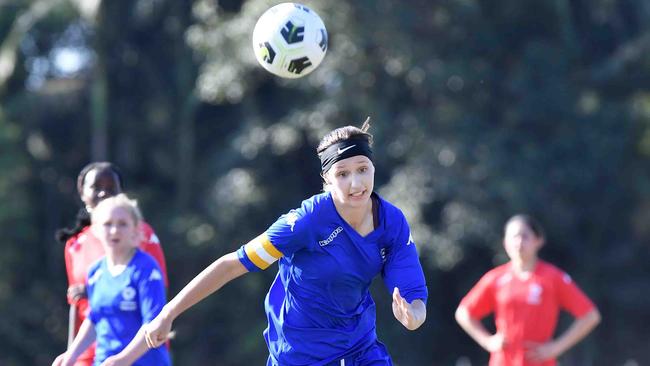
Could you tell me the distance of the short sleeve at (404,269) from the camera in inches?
193

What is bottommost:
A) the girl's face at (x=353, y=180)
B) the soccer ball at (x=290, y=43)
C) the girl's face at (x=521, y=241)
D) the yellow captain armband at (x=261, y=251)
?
the yellow captain armband at (x=261, y=251)

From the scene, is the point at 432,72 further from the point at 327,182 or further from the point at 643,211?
the point at 327,182

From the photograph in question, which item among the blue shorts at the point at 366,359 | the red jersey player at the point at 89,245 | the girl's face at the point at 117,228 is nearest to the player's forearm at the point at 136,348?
the blue shorts at the point at 366,359

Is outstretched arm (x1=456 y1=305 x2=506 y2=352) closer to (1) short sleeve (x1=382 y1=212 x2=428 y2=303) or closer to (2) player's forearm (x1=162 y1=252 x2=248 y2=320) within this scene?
(1) short sleeve (x1=382 y1=212 x2=428 y2=303)

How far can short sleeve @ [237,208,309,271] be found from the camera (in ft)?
16.2

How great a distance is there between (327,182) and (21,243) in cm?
1363

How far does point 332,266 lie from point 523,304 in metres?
2.94

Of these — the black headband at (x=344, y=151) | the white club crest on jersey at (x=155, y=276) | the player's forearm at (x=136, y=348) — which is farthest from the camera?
the white club crest on jersey at (x=155, y=276)

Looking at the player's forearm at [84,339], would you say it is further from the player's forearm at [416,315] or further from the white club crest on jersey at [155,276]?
the player's forearm at [416,315]

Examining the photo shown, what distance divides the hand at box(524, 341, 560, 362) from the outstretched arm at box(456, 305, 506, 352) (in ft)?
0.52

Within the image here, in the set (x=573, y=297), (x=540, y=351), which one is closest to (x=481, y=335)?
(x=540, y=351)

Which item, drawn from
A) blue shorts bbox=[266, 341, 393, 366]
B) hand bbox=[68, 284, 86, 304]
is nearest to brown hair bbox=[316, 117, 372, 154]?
blue shorts bbox=[266, 341, 393, 366]

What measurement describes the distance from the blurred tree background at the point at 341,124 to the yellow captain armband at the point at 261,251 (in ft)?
35.6

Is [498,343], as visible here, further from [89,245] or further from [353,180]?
[353,180]
